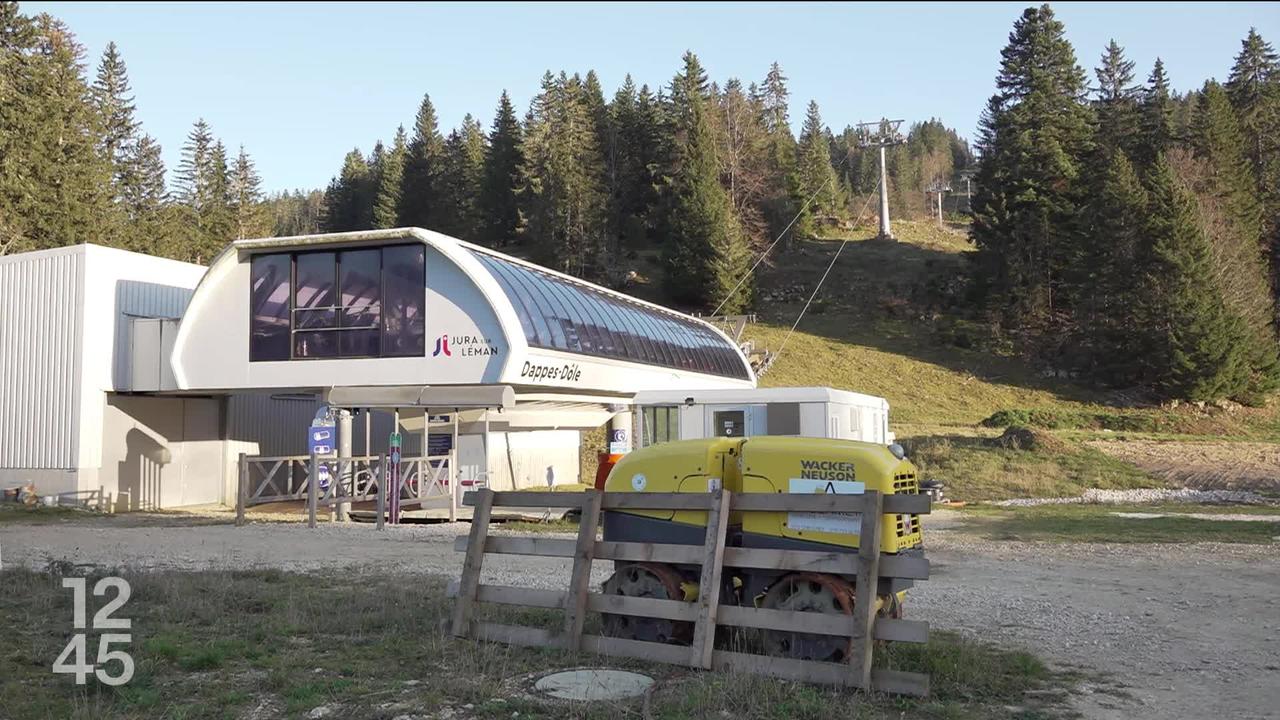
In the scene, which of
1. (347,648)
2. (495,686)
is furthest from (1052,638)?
(347,648)

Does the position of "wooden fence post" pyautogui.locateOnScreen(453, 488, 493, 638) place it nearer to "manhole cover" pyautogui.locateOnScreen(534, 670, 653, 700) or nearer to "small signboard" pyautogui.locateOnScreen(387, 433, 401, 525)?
"manhole cover" pyautogui.locateOnScreen(534, 670, 653, 700)

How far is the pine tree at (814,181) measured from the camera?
8056 centimetres

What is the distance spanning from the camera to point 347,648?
8523mm

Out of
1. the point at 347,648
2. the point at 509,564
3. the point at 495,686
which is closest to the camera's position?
the point at 495,686

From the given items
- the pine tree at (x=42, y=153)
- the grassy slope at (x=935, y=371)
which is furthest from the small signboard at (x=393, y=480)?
the pine tree at (x=42, y=153)

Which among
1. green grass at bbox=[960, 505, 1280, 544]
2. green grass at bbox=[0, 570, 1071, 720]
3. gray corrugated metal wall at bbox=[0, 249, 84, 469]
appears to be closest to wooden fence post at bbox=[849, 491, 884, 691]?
green grass at bbox=[0, 570, 1071, 720]

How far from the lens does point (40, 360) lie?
2603cm

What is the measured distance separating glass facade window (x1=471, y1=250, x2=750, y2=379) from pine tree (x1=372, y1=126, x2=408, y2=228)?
5422cm

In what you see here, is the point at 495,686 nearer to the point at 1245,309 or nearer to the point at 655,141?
the point at 1245,309

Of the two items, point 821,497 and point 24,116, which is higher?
point 24,116

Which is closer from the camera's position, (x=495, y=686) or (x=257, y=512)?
(x=495, y=686)

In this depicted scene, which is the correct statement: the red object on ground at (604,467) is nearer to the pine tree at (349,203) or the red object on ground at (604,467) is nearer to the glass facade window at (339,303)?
the glass facade window at (339,303)

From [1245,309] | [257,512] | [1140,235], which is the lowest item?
[257,512]

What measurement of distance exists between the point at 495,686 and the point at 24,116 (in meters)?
53.8
